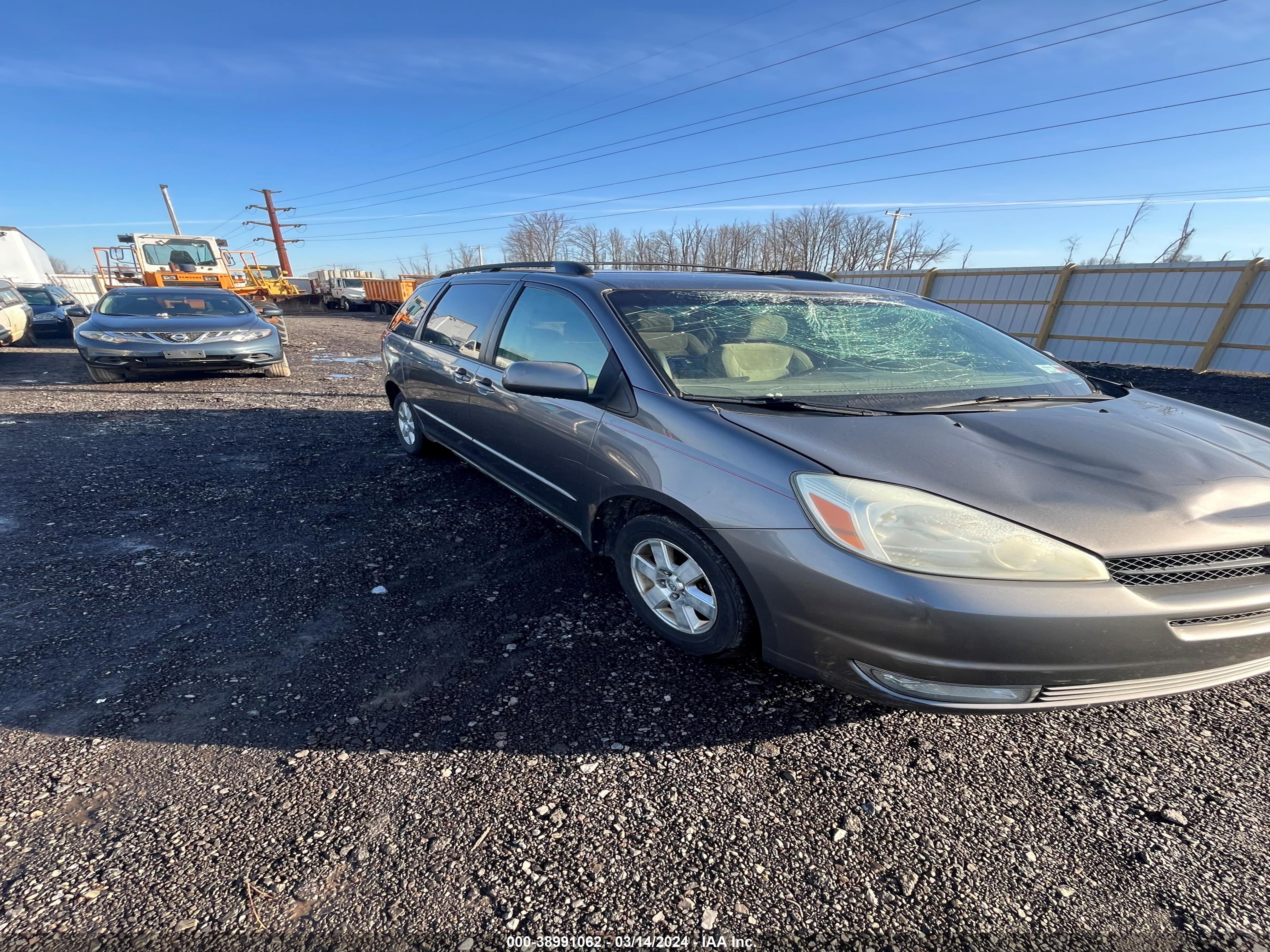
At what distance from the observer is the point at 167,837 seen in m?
1.58

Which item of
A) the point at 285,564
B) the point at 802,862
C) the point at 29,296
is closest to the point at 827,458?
the point at 802,862

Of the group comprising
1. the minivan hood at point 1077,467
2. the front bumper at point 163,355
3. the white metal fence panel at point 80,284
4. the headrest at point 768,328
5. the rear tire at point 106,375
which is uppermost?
the headrest at point 768,328

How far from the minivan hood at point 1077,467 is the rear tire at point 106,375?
373 inches

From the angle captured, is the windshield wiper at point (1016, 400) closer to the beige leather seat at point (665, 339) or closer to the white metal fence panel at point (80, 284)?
the beige leather seat at point (665, 339)

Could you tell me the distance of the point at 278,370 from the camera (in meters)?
8.83

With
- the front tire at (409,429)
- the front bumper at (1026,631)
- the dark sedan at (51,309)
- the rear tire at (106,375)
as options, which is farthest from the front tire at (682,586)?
the dark sedan at (51,309)

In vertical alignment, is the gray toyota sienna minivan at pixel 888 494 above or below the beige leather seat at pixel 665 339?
below

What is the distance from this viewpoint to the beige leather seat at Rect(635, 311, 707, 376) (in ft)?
8.21

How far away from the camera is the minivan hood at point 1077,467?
162cm

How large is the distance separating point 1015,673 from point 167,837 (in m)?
2.40

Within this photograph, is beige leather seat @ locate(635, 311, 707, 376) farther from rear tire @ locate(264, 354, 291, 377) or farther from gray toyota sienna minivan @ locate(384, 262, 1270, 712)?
rear tire @ locate(264, 354, 291, 377)

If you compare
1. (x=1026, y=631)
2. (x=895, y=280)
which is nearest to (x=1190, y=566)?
(x=1026, y=631)

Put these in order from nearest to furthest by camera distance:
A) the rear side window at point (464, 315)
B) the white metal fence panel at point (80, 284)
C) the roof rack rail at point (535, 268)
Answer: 1. the roof rack rail at point (535, 268)
2. the rear side window at point (464, 315)
3. the white metal fence panel at point (80, 284)

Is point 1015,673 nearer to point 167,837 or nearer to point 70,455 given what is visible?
point 167,837
